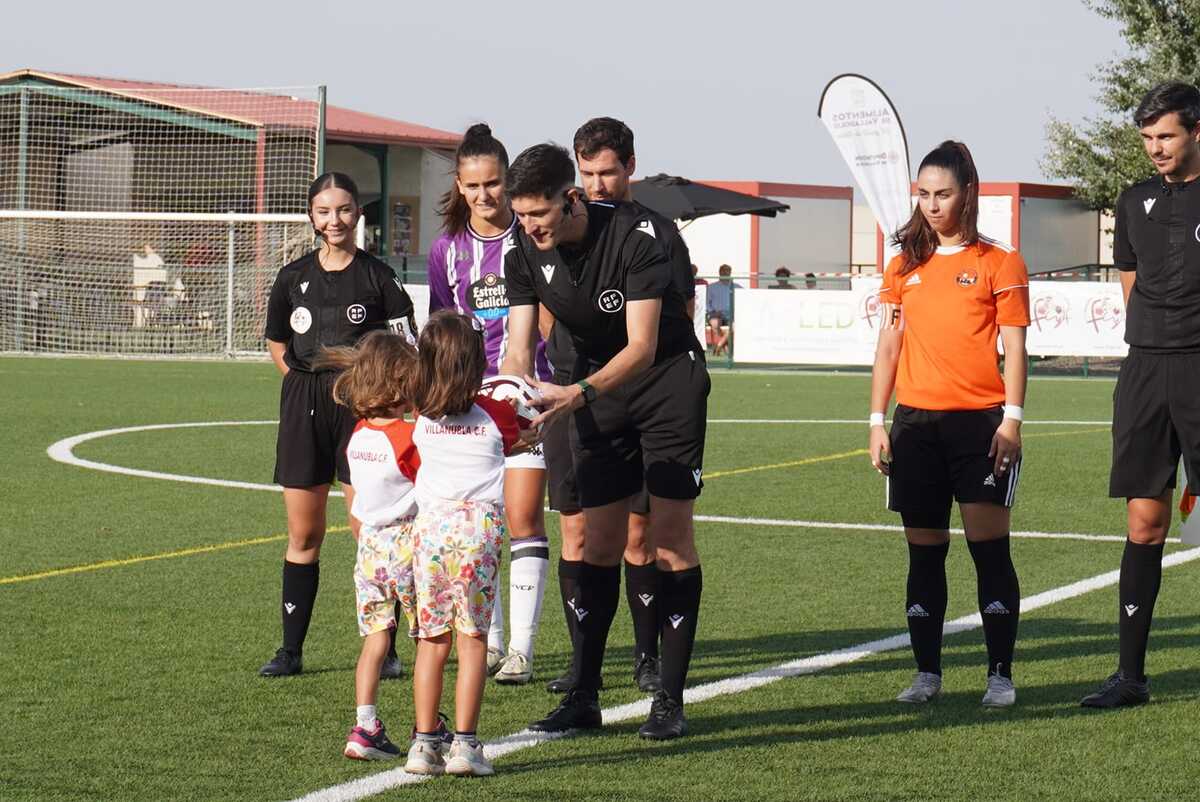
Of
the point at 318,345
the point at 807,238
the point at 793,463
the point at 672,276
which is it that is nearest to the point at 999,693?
the point at 672,276

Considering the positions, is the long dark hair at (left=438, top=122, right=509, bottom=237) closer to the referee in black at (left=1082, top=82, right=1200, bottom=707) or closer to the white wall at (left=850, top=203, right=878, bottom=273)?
the referee in black at (left=1082, top=82, right=1200, bottom=707)

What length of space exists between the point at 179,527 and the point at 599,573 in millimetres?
5530

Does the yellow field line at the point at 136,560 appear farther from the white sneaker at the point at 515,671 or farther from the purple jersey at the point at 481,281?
the white sneaker at the point at 515,671

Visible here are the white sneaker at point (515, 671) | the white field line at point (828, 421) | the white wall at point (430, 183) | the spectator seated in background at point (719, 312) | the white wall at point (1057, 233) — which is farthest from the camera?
the white wall at point (1057, 233)

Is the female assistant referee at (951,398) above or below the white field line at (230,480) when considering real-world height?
above

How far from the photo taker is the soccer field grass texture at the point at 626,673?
535 centimetres

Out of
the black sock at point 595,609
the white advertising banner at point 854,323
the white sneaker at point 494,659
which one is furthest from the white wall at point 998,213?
the black sock at point 595,609

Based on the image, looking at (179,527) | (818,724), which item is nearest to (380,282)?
(818,724)

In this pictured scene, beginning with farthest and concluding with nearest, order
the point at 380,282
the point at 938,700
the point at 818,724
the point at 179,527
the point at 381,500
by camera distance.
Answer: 1. the point at 179,527
2. the point at 380,282
3. the point at 938,700
4. the point at 818,724
5. the point at 381,500

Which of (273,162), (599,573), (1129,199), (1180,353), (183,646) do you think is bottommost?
(183,646)

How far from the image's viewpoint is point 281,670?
688cm

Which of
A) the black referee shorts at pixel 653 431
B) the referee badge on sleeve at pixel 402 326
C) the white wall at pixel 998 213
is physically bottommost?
the black referee shorts at pixel 653 431

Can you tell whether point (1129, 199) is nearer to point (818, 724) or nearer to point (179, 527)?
point (818, 724)

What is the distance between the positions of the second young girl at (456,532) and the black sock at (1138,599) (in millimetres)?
2532
